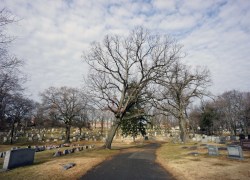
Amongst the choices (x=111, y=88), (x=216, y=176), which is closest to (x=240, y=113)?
(x=111, y=88)

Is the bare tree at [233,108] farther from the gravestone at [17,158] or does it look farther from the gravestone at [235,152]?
the gravestone at [17,158]

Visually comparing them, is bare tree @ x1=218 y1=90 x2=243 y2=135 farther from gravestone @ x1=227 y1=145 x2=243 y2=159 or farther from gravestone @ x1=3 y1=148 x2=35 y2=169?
gravestone @ x1=3 y1=148 x2=35 y2=169

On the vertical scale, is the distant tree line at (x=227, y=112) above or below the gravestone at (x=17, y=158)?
above

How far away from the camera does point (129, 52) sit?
21.0 meters

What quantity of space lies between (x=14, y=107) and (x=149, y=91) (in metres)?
28.3

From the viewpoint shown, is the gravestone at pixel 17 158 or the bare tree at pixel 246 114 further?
the bare tree at pixel 246 114

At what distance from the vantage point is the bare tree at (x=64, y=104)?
3997 cm

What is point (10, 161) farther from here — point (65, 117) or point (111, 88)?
point (65, 117)

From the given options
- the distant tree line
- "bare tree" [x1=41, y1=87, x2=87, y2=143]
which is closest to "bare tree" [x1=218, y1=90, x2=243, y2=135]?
the distant tree line

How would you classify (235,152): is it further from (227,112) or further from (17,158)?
(227,112)

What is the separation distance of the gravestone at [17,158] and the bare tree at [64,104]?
28878mm

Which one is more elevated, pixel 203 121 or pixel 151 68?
pixel 151 68

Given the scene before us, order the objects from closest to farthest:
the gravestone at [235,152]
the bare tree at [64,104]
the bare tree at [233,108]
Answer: the gravestone at [235,152] < the bare tree at [64,104] < the bare tree at [233,108]

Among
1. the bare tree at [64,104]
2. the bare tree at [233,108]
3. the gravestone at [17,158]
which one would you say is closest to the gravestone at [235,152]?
the gravestone at [17,158]
